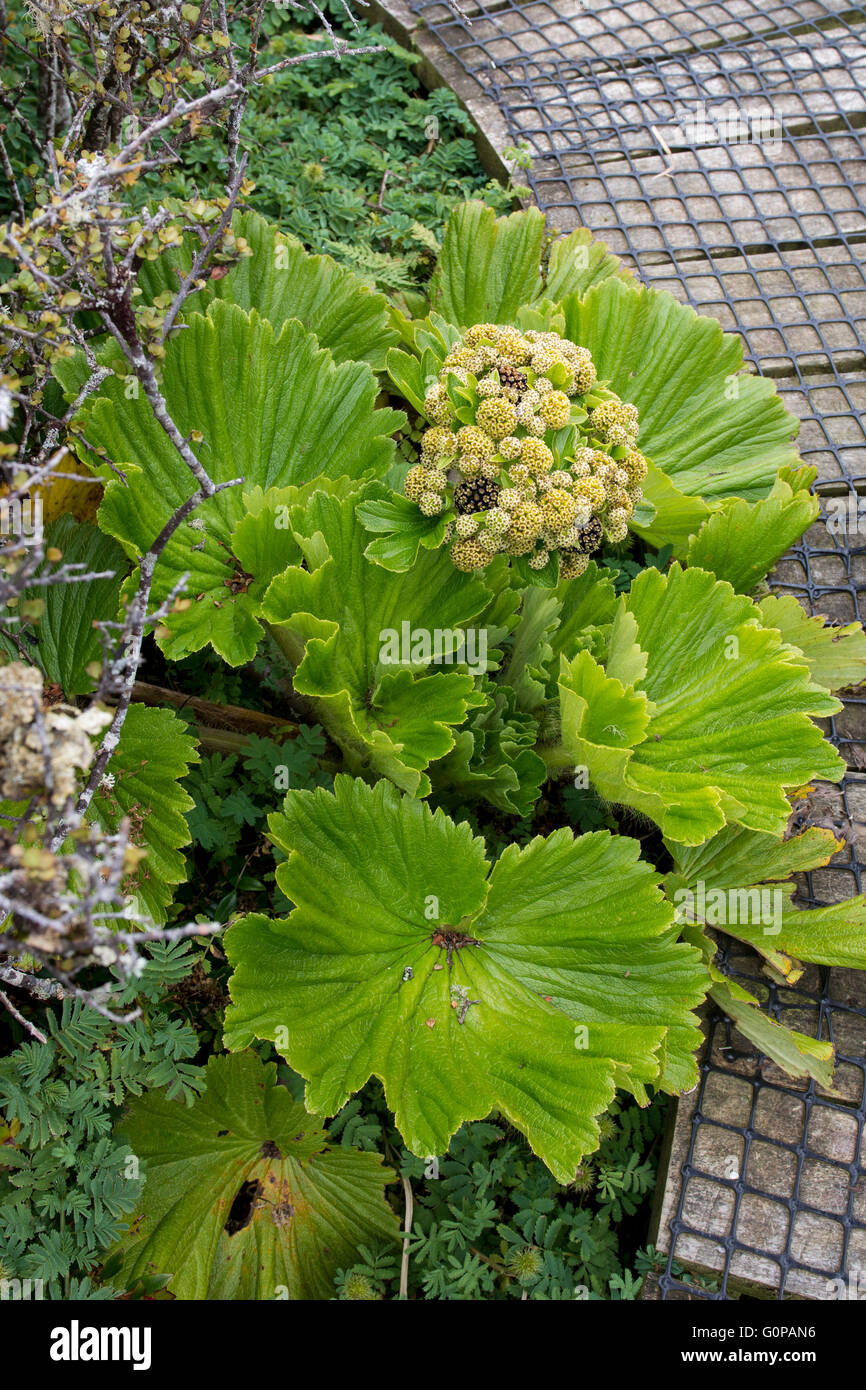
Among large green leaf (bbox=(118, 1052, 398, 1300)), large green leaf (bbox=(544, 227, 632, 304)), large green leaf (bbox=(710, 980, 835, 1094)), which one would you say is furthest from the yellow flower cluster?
large green leaf (bbox=(118, 1052, 398, 1300))

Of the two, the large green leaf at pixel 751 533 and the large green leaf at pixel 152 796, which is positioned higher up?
the large green leaf at pixel 751 533

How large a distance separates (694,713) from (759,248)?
1.71 m

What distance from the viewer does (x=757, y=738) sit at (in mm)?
1816

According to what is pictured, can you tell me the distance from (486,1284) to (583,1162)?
0.29 metres

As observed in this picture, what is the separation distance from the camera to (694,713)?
1.90 m

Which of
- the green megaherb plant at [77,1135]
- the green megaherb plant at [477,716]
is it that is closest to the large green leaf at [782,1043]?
the green megaherb plant at [477,716]

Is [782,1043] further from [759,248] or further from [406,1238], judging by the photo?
[759,248]

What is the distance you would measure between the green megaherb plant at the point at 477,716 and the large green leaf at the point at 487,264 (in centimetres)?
19

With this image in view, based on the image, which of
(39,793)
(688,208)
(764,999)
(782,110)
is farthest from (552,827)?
(782,110)

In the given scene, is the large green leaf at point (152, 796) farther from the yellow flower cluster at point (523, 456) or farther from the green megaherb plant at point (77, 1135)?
the yellow flower cluster at point (523, 456)

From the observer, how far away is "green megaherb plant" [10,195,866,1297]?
1.65 metres

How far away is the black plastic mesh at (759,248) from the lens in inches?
72.5

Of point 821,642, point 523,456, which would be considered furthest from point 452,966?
point 821,642

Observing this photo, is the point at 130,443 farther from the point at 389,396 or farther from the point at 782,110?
the point at 782,110
